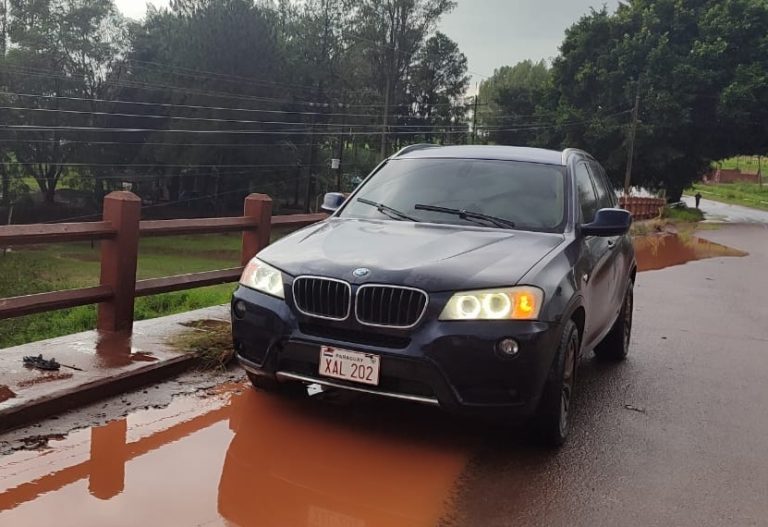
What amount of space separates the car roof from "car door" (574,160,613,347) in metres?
0.20

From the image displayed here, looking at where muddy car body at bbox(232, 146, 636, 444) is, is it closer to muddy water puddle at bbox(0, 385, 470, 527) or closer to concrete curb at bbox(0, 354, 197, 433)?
muddy water puddle at bbox(0, 385, 470, 527)

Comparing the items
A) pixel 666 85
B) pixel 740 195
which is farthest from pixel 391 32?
pixel 740 195

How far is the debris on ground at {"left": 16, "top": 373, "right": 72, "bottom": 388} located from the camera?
459 centimetres

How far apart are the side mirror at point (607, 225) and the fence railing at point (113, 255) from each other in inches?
128

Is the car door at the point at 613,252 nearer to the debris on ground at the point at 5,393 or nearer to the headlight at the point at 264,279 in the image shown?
the headlight at the point at 264,279

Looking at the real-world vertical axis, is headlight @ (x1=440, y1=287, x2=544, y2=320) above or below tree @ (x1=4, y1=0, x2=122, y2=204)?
below

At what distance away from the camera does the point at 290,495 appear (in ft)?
12.1

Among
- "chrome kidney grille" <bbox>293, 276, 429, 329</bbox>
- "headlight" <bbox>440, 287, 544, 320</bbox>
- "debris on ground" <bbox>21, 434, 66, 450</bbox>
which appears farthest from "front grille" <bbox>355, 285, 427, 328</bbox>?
"debris on ground" <bbox>21, 434, 66, 450</bbox>

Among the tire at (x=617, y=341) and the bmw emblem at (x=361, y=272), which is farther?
the tire at (x=617, y=341)

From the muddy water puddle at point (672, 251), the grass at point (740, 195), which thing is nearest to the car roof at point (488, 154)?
the muddy water puddle at point (672, 251)

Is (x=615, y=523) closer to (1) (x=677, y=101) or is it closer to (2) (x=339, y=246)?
(2) (x=339, y=246)

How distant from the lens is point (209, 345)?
5.88 metres

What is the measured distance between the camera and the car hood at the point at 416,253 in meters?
4.07

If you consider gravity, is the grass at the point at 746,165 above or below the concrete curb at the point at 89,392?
above
